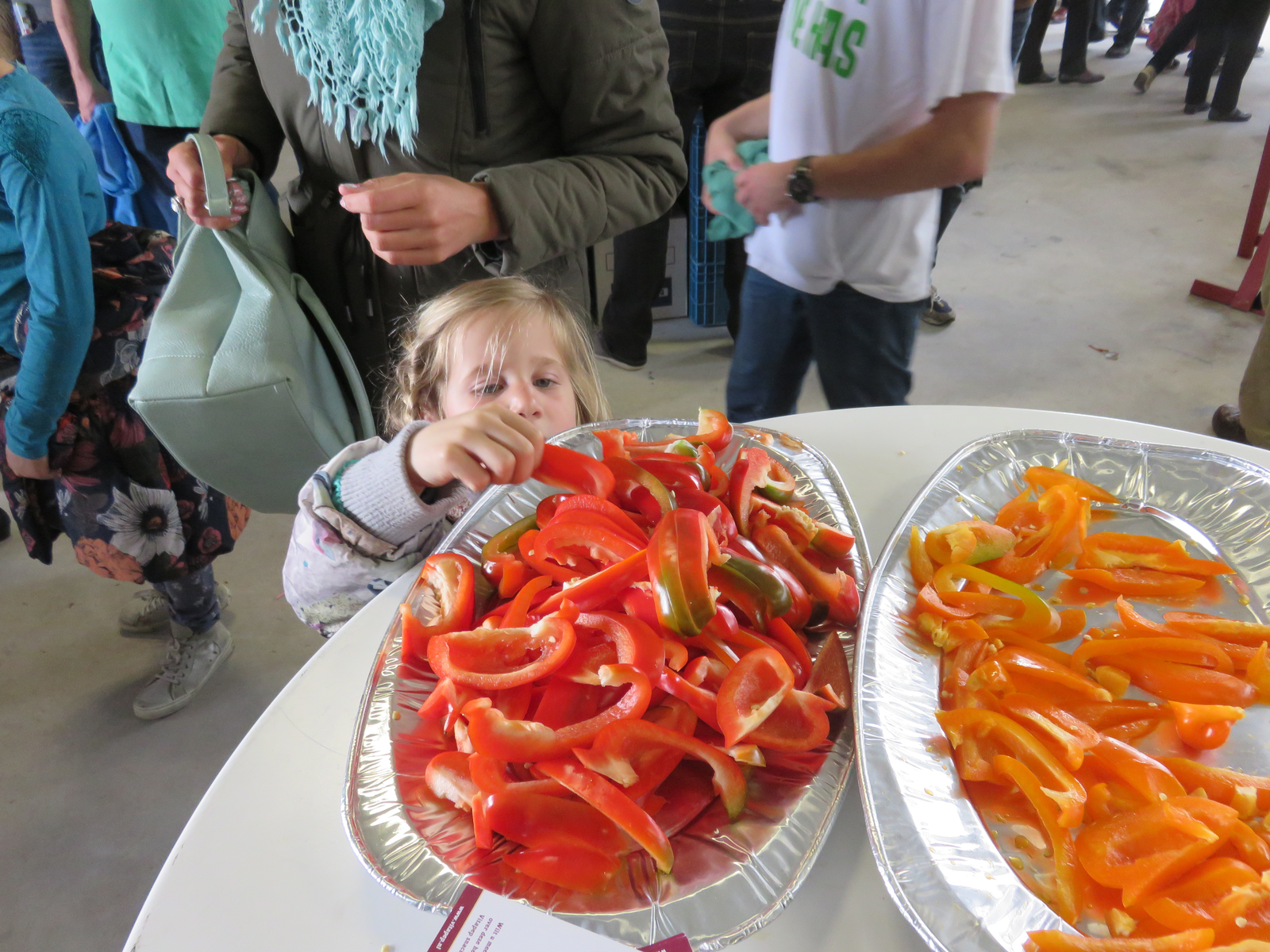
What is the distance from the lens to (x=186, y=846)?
2.32 ft

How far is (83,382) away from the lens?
1479 millimetres

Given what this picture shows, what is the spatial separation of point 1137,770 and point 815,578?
0.34m

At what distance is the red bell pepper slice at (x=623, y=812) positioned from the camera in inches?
25.8

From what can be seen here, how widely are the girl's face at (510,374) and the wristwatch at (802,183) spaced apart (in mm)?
469

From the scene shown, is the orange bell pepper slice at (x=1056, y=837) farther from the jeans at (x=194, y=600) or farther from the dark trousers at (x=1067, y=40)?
the dark trousers at (x=1067, y=40)

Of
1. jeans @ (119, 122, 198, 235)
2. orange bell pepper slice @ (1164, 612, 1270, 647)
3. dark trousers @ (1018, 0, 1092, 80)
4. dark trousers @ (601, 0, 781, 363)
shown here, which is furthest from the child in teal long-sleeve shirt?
dark trousers @ (1018, 0, 1092, 80)

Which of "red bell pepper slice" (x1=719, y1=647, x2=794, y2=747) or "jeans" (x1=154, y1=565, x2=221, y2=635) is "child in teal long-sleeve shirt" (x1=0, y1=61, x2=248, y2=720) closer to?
"jeans" (x1=154, y1=565, x2=221, y2=635)

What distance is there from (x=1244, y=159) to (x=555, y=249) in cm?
533

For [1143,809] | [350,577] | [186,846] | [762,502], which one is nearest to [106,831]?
[350,577]

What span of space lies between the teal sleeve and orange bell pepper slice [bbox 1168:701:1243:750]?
1639 millimetres

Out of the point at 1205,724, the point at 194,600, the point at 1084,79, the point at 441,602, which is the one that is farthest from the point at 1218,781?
the point at 1084,79

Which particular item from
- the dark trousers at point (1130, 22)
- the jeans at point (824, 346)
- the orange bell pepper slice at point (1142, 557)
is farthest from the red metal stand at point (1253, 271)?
the dark trousers at point (1130, 22)

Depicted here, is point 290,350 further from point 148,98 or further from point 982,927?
point 148,98

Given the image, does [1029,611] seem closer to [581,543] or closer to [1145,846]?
[1145,846]
